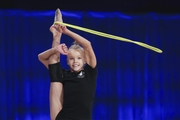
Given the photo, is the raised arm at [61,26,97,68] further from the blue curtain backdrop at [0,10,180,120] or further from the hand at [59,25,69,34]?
the blue curtain backdrop at [0,10,180,120]

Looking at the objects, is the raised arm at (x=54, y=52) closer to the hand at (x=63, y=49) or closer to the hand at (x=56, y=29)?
the hand at (x=63, y=49)

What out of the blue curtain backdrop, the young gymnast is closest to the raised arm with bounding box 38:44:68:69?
the young gymnast

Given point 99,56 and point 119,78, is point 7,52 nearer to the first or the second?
point 99,56

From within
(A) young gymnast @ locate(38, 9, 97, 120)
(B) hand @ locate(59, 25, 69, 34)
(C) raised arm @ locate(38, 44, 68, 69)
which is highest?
(B) hand @ locate(59, 25, 69, 34)

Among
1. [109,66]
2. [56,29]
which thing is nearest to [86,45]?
[56,29]

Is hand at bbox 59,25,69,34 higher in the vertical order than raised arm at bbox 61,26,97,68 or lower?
higher

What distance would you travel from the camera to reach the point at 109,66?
3.80 m

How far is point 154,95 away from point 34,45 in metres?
1.65

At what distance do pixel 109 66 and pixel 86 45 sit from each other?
6.32 ft

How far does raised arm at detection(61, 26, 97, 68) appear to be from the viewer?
1.89 m

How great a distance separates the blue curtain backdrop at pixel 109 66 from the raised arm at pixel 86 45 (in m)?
1.84

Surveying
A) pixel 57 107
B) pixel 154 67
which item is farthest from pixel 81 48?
pixel 154 67

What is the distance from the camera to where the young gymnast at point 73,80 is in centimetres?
191

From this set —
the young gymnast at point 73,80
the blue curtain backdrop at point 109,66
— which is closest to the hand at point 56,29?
the young gymnast at point 73,80
